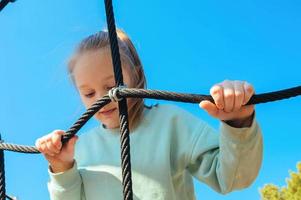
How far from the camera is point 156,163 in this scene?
937 mm

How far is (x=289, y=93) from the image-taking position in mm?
658

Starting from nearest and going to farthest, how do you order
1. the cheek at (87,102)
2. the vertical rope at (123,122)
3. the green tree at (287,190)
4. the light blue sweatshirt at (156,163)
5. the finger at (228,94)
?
1. the finger at (228,94)
2. the vertical rope at (123,122)
3. the light blue sweatshirt at (156,163)
4. the cheek at (87,102)
5. the green tree at (287,190)

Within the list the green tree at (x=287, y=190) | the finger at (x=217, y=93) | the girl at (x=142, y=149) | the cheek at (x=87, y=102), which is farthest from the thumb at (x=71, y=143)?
the green tree at (x=287, y=190)

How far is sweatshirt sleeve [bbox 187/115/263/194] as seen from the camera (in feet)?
2.42

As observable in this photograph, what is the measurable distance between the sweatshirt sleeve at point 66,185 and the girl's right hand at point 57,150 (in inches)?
0.4

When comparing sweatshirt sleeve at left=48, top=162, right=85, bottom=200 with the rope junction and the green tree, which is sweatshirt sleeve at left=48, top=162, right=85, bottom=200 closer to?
the rope junction

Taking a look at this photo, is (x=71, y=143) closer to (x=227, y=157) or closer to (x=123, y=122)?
(x=123, y=122)

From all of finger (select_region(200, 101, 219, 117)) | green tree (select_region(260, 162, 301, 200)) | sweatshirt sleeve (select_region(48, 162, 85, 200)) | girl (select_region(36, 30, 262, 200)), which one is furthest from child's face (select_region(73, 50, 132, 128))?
green tree (select_region(260, 162, 301, 200))

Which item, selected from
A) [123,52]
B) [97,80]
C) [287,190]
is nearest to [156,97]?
[97,80]

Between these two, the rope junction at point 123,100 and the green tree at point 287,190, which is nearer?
the rope junction at point 123,100

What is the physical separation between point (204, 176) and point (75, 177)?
0.78ft

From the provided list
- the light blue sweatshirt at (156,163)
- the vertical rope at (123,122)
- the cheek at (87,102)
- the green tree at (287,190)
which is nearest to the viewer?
the vertical rope at (123,122)

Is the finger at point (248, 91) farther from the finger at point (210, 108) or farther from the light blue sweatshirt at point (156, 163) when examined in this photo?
the light blue sweatshirt at point (156, 163)

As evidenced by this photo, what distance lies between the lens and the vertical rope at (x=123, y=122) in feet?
2.44
